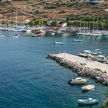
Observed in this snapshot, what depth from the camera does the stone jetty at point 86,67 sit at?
4053 centimetres

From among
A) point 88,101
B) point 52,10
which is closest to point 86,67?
point 88,101

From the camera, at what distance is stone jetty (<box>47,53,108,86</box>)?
133 feet

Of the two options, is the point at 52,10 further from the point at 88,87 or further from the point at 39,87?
the point at 88,87

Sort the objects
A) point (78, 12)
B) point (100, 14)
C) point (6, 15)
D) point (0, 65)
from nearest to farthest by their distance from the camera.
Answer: point (0, 65), point (100, 14), point (78, 12), point (6, 15)

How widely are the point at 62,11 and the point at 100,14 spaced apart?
2781 centimetres

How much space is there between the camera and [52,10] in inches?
6767

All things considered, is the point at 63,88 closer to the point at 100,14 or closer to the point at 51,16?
the point at 100,14

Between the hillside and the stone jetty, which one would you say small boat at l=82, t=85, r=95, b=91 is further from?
the hillside

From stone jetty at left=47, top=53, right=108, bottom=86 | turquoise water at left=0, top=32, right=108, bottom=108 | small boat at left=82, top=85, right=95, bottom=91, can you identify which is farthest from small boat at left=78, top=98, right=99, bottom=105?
stone jetty at left=47, top=53, right=108, bottom=86

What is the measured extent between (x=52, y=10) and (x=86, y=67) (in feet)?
427

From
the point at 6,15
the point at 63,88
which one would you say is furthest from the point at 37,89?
the point at 6,15

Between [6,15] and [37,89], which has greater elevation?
[6,15]

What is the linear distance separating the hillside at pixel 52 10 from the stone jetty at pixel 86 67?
314ft

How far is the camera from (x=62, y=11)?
163625 millimetres
